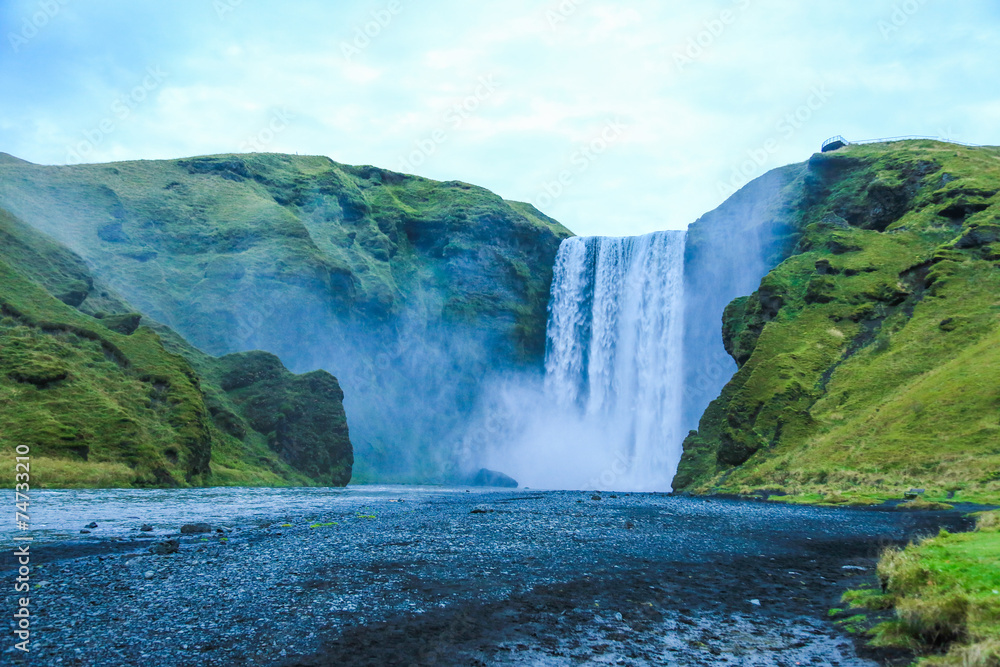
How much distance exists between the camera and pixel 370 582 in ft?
47.9

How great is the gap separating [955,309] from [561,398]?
184 feet

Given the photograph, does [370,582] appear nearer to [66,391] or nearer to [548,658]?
[548,658]

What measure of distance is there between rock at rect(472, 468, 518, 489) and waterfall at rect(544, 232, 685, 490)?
1104 cm

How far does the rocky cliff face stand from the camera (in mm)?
95875

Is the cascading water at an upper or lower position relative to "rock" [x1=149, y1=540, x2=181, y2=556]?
upper

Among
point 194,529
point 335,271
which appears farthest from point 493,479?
point 194,529

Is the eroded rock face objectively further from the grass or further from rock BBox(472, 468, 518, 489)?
the grass

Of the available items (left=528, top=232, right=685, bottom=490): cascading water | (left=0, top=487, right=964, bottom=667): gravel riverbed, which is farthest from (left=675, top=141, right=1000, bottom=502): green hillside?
(left=0, top=487, right=964, bottom=667): gravel riverbed

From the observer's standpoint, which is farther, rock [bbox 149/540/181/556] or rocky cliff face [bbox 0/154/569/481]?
rocky cliff face [bbox 0/154/569/481]

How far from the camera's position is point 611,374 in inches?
3752

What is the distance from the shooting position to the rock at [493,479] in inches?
3804

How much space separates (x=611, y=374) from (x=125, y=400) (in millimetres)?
63479

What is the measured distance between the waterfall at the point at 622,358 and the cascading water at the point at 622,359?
0.46 feet

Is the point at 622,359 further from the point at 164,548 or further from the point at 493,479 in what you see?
the point at 164,548
